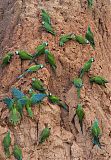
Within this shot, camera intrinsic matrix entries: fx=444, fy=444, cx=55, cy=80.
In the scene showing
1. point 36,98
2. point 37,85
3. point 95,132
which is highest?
point 37,85

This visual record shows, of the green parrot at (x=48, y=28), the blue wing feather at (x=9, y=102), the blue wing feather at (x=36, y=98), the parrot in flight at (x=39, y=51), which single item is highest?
the green parrot at (x=48, y=28)

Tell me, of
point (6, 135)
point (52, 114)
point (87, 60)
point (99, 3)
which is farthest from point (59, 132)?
point (99, 3)

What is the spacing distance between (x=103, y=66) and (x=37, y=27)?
4.49 ft

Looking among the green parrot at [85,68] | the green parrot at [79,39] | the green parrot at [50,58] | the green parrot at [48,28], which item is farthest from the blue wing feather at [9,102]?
the green parrot at [79,39]

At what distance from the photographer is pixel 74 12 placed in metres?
8.19

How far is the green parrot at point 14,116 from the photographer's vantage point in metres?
6.73

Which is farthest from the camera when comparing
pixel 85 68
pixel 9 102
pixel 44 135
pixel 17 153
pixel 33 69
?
pixel 85 68

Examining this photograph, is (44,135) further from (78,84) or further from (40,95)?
(78,84)

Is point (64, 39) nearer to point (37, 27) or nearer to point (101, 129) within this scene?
point (37, 27)

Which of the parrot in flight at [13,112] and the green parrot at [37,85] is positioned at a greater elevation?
the green parrot at [37,85]

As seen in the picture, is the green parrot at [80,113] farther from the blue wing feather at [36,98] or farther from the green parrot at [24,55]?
the green parrot at [24,55]

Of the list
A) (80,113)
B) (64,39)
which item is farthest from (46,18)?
(80,113)

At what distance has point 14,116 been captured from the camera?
22.1 feet

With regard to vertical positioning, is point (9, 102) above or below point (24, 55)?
below
